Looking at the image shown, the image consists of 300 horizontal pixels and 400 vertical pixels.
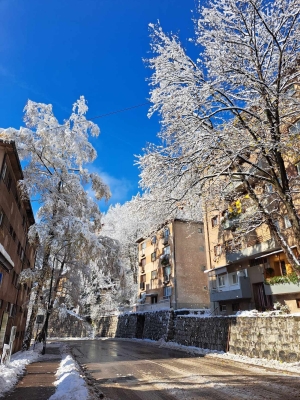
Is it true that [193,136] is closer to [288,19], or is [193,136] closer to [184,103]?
[184,103]

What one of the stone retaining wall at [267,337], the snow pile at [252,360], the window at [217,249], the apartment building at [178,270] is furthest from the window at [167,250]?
the stone retaining wall at [267,337]

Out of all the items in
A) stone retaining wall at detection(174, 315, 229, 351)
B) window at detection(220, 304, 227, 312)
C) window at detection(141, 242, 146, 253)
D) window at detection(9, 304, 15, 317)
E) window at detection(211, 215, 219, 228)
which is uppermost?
window at detection(141, 242, 146, 253)

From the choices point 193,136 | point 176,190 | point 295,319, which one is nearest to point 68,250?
point 176,190

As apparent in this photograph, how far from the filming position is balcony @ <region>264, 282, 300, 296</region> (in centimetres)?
1796

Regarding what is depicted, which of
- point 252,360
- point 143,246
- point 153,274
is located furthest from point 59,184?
point 143,246

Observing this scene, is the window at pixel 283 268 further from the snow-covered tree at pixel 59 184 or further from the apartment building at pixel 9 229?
the apartment building at pixel 9 229

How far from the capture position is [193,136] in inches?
420

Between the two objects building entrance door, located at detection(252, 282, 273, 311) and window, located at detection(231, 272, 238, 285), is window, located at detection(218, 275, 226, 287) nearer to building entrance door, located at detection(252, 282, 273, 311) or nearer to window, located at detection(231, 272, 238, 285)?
window, located at detection(231, 272, 238, 285)

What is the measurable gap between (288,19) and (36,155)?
51.7 ft

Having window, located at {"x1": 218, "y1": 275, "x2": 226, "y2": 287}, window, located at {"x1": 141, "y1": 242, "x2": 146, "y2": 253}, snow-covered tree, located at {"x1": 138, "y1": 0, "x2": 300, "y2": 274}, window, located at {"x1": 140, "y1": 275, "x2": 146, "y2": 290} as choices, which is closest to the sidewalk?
snow-covered tree, located at {"x1": 138, "y1": 0, "x2": 300, "y2": 274}

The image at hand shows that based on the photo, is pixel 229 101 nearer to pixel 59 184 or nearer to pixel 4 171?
pixel 4 171

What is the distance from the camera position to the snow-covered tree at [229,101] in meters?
9.70

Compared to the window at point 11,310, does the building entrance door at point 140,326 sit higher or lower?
lower

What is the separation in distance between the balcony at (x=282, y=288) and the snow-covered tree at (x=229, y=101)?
372 inches
